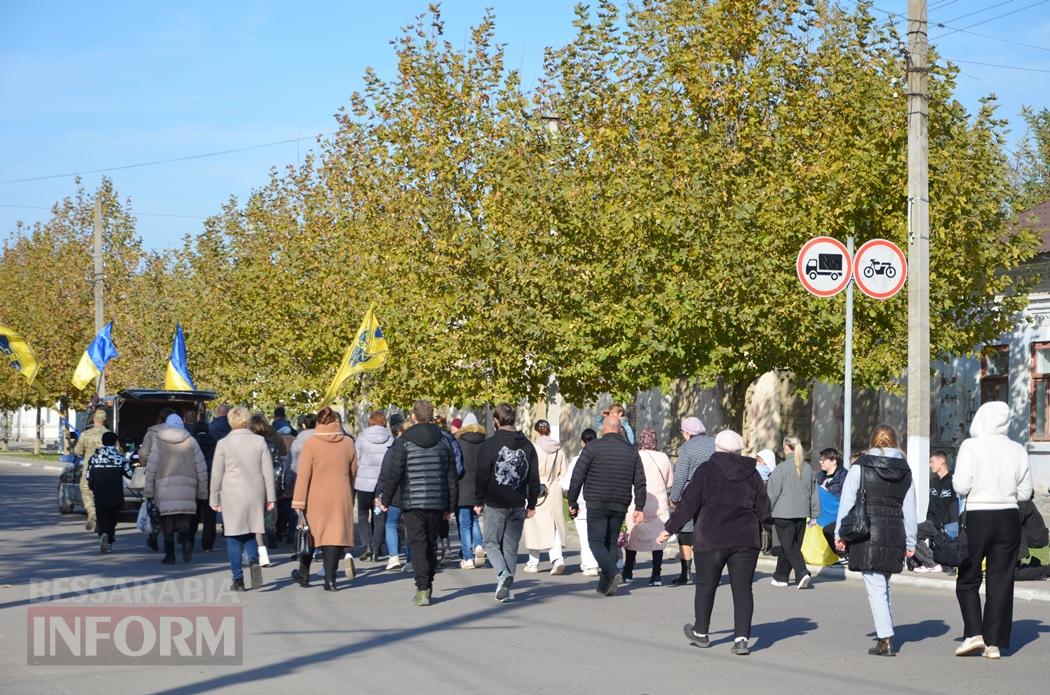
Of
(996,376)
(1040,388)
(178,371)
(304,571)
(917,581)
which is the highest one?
(178,371)

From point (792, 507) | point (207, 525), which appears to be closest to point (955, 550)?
point (792, 507)

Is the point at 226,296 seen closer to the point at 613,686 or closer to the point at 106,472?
the point at 106,472

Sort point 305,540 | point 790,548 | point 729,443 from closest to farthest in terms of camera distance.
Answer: point 729,443, point 305,540, point 790,548

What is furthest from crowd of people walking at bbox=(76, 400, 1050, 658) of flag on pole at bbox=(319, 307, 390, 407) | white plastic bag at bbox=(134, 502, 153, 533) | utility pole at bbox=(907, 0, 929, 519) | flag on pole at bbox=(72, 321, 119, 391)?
flag on pole at bbox=(72, 321, 119, 391)

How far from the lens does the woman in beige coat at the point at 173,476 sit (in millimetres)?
17266

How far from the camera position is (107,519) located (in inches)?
752

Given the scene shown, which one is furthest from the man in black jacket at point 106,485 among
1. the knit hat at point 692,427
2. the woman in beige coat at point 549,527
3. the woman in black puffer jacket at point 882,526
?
the woman in black puffer jacket at point 882,526

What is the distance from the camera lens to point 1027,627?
13.2 metres

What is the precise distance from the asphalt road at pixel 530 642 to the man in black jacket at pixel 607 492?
43cm

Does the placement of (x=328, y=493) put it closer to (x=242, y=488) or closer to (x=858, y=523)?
(x=242, y=488)

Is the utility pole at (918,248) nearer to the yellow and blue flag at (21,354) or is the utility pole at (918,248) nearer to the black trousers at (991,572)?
the black trousers at (991,572)

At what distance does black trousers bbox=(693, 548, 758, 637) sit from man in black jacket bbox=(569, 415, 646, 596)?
357cm

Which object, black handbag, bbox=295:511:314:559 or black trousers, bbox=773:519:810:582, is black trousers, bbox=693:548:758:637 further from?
black trousers, bbox=773:519:810:582

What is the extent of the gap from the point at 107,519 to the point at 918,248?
1021 centimetres
